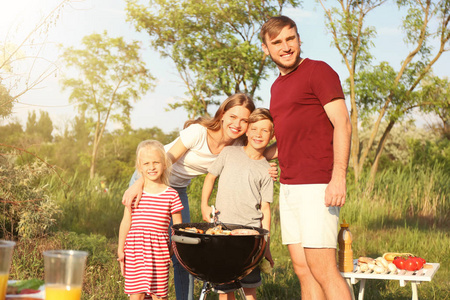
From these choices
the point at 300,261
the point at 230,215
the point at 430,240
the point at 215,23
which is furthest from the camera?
the point at 215,23

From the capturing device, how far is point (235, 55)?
11836 millimetres

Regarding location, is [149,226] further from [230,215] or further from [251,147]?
[251,147]

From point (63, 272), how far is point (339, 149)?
69.2 inches

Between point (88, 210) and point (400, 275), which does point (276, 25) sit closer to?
point (400, 275)

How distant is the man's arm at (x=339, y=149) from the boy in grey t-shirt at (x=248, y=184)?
64 cm

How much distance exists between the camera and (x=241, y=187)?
3.38 metres

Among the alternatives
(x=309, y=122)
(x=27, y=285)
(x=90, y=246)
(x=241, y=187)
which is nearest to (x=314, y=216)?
(x=309, y=122)

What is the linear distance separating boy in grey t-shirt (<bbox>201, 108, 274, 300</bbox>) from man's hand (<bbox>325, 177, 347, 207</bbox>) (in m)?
0.68

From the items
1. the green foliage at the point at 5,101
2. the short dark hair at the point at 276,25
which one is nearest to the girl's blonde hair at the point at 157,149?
the short dark hair at the point at 276,25

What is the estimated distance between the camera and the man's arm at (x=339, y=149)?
9.00ft

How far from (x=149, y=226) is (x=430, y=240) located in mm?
5296

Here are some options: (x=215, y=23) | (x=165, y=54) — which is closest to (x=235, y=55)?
(x=215, y=23)

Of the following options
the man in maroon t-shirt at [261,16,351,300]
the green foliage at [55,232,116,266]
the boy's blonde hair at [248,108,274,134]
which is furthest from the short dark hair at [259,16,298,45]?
the green foliage at [55,232,116,266]

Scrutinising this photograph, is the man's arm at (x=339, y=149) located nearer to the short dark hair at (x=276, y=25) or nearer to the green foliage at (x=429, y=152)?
the short dark hair at (x=276, y=25)
